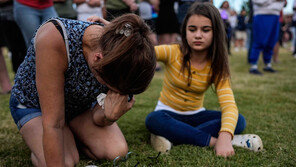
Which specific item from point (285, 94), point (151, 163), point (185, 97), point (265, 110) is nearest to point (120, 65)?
point (151, 163)

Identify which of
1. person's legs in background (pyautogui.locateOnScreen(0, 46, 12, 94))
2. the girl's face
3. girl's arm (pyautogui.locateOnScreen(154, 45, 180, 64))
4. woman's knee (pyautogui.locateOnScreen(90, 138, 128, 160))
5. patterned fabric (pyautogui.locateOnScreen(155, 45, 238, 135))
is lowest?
person's legs in background (pyautogui.locateOnScreen(0, 46, 12, 94))

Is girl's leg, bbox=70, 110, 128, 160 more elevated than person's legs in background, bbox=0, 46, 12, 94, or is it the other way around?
girl's leg, bbox=70, 110, 128, 160

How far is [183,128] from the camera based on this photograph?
1.73m

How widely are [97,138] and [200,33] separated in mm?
1002

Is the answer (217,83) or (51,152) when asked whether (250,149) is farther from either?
(51,152)

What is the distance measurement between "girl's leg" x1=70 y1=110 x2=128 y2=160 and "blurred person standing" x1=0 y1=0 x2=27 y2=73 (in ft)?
6.29

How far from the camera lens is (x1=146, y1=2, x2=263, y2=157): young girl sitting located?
5.56 ft

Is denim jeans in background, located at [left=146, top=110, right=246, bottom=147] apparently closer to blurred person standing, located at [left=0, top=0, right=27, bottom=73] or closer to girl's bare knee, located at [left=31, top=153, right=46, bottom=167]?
girl's bare knee, located at [left=31, top=153, right=46, bottom=167]

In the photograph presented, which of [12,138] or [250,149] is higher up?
[250,149]

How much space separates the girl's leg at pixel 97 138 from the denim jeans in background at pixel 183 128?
10.8 inches

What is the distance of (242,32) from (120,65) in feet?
35.8

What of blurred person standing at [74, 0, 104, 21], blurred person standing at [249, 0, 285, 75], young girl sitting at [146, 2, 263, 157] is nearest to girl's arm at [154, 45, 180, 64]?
young girl sitting at [146, 2, 263, 157]

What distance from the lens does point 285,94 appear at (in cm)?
309

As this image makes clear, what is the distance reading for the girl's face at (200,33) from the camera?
1829 millimetres
